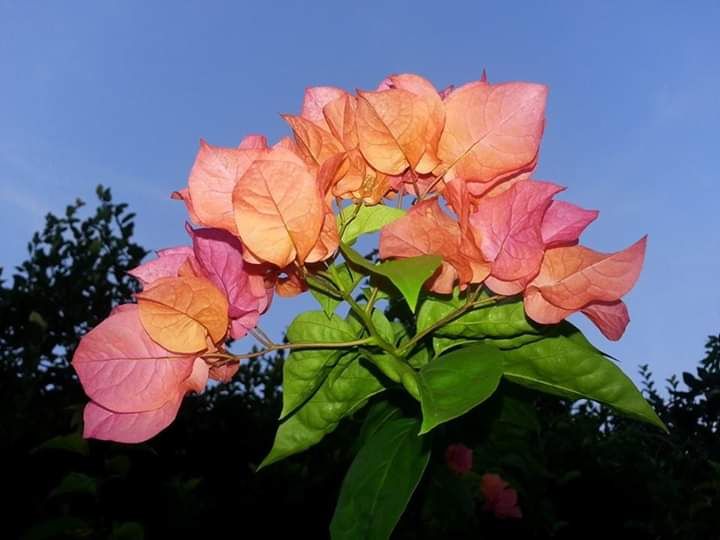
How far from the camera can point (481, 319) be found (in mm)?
642

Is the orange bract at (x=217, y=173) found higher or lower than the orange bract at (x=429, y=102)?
lower

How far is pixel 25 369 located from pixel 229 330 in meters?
1.83

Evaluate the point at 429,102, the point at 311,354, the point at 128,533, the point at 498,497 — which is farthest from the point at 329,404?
the point at 498,497

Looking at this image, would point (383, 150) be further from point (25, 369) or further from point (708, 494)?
point (708, 494)

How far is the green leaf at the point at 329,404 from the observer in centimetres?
69

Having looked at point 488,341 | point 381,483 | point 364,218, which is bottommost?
point 381,483

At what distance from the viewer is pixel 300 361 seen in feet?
2.20

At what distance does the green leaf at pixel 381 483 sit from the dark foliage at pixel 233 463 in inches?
31.7

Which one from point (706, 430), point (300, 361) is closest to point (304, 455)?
point (706, 430)

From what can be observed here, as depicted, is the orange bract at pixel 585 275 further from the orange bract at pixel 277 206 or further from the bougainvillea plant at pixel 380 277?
the orange bract at pixel 277 206

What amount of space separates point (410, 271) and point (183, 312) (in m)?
0.18

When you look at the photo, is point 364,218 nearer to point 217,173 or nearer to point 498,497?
point 217,173

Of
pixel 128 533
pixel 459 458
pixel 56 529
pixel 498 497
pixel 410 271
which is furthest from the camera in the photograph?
pixel 498 497

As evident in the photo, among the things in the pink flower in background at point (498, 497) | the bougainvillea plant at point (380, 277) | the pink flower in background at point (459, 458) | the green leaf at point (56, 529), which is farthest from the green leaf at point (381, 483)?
the pink flower in background at point (498, 497)
